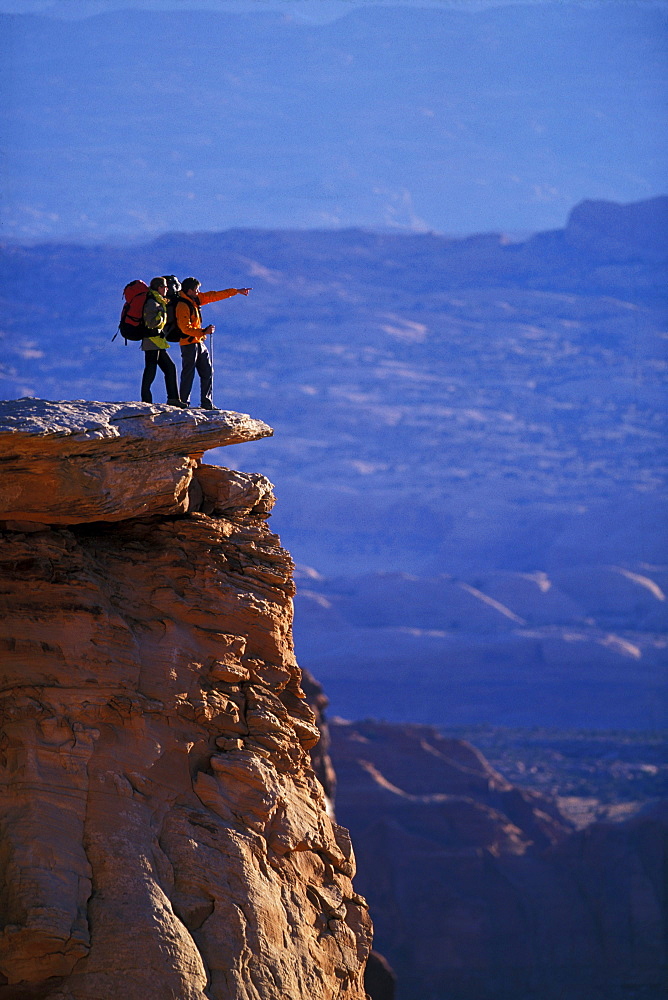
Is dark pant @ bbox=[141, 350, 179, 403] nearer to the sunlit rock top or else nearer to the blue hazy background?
the sunlit rock top

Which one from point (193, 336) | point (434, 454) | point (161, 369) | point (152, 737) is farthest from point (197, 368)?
point (434, 454)

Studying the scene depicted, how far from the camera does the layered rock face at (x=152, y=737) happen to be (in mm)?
11641

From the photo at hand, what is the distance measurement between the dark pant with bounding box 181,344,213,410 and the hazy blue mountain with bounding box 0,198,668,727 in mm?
73171

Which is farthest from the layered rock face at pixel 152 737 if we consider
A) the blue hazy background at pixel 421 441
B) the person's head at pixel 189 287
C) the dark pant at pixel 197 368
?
the blue hazy background at pixel 421 441

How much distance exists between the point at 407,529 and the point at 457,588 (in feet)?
101

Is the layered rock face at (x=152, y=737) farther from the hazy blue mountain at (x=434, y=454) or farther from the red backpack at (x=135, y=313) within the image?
the hazy blue mountain at (x=434, y=454)

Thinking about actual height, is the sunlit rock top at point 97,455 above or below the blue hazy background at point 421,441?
above

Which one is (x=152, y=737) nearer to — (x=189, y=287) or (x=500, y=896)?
(x=189, y=287)

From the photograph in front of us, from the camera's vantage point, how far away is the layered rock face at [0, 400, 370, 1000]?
38.2 ft

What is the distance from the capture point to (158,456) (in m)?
12.9

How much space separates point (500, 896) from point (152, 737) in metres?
38.5

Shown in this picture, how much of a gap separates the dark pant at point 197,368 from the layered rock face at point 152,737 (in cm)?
67

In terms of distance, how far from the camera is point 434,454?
157375 mm

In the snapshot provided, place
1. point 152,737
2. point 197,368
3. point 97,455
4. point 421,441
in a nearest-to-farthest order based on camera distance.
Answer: point 97,455 → point 152,737 → point 197,368 → point 421,441
